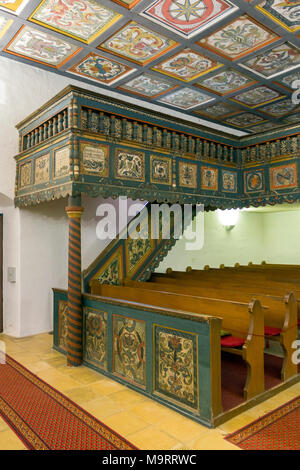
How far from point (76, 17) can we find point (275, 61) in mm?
3687

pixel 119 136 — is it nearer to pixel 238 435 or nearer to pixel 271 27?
pixel 271 27

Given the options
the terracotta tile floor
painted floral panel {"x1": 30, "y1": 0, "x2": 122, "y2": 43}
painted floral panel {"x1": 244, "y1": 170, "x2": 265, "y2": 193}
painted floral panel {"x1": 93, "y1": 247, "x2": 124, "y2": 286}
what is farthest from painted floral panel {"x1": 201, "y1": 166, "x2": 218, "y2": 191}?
the terracotta tile floor

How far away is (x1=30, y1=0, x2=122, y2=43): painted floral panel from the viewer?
508 centimetres

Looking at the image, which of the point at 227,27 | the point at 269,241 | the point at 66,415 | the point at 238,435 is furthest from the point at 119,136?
the point at 269,241

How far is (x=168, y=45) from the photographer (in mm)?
6043

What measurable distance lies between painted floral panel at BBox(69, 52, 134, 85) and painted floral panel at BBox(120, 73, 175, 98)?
0.34 metres

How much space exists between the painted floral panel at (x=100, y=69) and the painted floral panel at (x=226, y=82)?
1.69 m

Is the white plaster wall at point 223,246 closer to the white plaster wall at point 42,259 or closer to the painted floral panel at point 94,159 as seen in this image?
the white plaster wall at point 42,259

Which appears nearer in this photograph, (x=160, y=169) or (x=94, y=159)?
(x=94, y=159)

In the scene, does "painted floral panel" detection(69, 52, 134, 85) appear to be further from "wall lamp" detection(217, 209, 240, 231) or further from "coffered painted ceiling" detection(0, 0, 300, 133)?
"wall lamp" detection(217, 209, 240, 231)

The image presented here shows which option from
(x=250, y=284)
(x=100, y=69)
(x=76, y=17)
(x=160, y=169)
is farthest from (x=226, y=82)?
(x=250, y=284)

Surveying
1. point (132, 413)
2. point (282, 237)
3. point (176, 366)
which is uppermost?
point (282, 237)

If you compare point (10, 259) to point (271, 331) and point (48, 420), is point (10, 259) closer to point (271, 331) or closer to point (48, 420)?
point (48, 420)

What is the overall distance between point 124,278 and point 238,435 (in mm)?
3758
